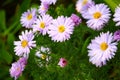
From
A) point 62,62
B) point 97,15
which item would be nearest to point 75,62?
point 62,62

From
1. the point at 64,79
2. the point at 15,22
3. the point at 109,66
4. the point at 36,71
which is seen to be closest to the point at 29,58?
the point at 36,71

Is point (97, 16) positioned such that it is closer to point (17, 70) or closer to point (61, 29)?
point (61, 29)

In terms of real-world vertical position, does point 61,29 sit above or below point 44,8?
below

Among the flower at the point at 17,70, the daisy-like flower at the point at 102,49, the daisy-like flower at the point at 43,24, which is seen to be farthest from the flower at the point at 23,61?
the daisy-like flower at the point at 102,49

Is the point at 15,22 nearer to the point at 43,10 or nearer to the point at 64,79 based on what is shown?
the point at 43,10

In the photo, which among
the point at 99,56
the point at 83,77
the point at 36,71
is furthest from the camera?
the point at 36,71

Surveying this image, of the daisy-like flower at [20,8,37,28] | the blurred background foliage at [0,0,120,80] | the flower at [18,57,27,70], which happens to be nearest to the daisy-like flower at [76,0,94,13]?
the blurred background foliage at [0,0,120,80]

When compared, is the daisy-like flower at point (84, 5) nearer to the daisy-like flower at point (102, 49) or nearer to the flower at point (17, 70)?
the daisy-like flower at point (102, 49)
